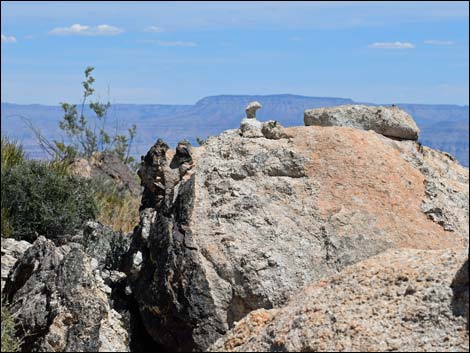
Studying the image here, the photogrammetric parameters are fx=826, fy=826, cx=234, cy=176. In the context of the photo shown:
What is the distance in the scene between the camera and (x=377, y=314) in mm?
5559

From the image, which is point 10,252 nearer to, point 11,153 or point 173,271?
point 173,271

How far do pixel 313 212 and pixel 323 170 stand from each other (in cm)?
55

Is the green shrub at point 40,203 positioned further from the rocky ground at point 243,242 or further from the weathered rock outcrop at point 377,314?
the weathered rock outcrop at point 377,314

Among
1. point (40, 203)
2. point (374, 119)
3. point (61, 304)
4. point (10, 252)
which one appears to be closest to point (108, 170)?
point (40, 203)

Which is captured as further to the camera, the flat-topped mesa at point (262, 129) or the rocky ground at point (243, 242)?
the flat-topped mesa at point (262, 129)

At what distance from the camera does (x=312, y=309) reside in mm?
5832

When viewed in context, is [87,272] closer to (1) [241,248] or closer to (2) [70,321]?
(2) [70,321]

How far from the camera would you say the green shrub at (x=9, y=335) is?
6.94 m

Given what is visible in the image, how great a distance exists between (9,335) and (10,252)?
81.4 inches

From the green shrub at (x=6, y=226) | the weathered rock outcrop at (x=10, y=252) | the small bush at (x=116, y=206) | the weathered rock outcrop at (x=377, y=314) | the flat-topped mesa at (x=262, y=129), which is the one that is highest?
the flat-topped mesa at (x=262, y=129)

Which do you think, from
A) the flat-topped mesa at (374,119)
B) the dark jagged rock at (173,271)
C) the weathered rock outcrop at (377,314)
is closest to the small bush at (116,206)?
the dark jagged rock at (173,271)

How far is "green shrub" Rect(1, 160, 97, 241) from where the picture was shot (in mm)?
9891

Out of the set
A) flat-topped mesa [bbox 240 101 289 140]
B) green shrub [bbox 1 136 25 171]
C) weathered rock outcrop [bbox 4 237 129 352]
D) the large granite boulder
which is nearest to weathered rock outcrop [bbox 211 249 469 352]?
weathered rock outcrop [bbox 4 237 129 352]

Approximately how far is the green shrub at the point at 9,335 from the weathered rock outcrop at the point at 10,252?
1.32 m
